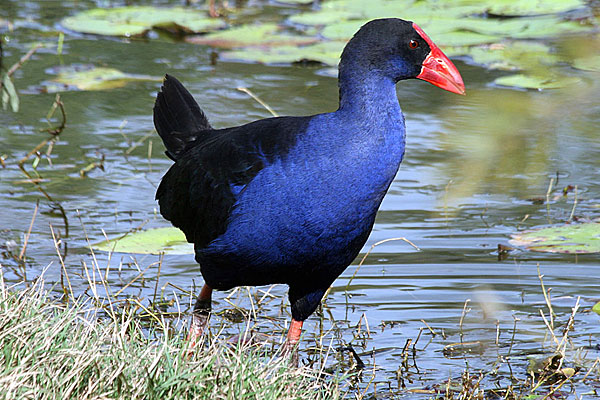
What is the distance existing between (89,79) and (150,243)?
244 cm

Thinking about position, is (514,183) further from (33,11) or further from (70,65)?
(33,11)

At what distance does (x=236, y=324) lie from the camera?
346 centimetres

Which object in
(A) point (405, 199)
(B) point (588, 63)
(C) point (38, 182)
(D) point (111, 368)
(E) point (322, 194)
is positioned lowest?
(C) point (38, 182)

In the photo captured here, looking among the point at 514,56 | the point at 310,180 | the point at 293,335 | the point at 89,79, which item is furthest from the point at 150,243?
the point at 514,56

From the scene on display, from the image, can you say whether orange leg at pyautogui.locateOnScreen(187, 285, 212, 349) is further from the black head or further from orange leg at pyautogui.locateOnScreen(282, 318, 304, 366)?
the black head

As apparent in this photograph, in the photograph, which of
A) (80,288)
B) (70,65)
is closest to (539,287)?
(80,288)

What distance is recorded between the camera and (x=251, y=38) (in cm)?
689

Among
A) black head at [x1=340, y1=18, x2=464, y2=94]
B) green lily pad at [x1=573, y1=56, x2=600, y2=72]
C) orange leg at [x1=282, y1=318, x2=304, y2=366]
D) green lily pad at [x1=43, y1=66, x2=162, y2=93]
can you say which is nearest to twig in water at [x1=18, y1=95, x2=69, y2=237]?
green lily pad at [x1=43, y1=66, x2=162, y2=93]

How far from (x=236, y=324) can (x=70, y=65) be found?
3.44 meters

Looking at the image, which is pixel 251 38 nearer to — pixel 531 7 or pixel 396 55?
pixel 531 7

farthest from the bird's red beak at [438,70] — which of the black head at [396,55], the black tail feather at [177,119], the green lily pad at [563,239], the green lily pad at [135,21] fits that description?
the green lily pad at [135,21]

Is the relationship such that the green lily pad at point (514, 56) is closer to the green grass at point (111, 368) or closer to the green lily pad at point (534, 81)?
the green lily pad at point (534, 81)

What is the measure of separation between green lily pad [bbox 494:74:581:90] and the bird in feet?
10.2

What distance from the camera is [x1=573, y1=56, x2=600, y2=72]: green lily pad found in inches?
257
